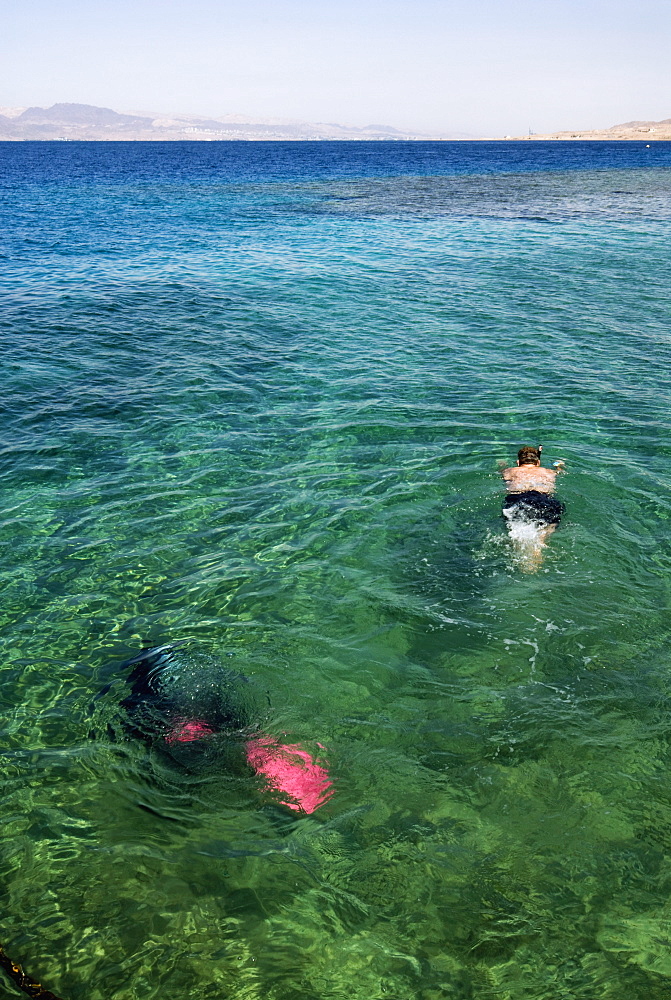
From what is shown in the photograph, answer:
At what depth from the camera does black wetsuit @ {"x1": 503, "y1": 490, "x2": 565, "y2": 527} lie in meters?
10.7

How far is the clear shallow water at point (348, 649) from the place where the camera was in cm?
527

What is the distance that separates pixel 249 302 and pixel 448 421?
1322 centimetres

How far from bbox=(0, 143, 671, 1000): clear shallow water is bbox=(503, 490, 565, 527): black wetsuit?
0.30 meters

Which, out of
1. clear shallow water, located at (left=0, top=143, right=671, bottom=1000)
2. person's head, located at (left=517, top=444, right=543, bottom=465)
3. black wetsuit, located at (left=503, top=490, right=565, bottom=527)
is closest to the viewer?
clear shallow water, located at (left=0, top=143, right=671, bottom=1000)

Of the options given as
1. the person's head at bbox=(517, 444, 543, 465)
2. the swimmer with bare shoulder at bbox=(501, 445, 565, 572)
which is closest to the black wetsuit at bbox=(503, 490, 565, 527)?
the swimmer with bare shoulder at bbox=(501, 445, 565, 572)

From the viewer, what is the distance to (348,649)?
27.7 feet

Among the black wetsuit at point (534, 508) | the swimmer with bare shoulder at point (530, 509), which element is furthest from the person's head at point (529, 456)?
the black wetsuit at point (534, 508)

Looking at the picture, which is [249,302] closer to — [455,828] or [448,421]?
[448,421]

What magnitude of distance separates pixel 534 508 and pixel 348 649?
14.4 ft

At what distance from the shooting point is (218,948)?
520 cm

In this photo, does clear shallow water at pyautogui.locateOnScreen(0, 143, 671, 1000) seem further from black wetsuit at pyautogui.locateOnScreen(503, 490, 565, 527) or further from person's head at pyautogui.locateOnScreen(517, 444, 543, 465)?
person's head at pyautogui.locateOnScreen(517, 444, 543, 465)

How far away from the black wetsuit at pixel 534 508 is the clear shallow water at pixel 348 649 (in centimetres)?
A: 30

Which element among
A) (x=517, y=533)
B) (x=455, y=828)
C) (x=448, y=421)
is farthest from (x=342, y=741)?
(x=448, y=421)

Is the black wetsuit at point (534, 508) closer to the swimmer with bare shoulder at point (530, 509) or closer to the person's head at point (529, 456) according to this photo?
the swimmer with bare shoulder at point (530, 509)
